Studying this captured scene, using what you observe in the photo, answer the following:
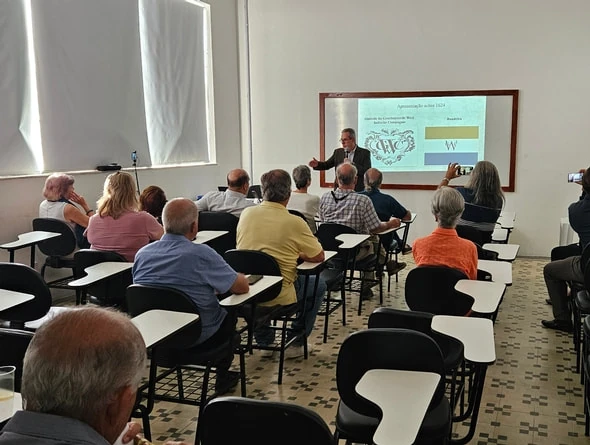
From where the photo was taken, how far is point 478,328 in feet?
7.61

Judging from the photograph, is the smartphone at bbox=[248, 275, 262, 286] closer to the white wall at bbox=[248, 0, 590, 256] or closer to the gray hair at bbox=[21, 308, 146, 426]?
the gray hair at bbox=[21, 308, 146, 426]

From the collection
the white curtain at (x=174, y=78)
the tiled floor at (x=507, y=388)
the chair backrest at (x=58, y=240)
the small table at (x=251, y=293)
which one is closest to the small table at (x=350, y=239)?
the tiled floor at (x=507, y=388)

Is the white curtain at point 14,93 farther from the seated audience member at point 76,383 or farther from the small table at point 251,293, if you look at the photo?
the seated audience member at point 76,383

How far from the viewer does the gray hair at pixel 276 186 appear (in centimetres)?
364

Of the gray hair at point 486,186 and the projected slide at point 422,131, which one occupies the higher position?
the projected slide at point 422,131

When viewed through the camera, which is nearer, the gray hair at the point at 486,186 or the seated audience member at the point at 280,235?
the seated audience member at the point at 280,235

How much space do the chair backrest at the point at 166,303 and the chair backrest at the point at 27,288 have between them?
1.92ft

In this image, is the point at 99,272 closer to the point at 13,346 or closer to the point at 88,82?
the point at 13,346

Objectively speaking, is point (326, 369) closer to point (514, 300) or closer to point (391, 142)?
point (514, 300)

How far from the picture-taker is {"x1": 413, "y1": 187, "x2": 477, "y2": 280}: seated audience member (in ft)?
10.3

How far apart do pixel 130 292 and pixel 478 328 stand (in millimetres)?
1502

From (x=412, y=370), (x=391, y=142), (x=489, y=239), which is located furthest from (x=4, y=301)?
(x=391, y=142)

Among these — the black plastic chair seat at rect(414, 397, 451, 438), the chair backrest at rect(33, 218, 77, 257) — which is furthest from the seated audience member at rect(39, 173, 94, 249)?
the black plastic chair seat at rect(414, 397, 451, 438)

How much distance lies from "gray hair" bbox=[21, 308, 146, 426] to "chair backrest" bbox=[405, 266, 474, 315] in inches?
85.7
